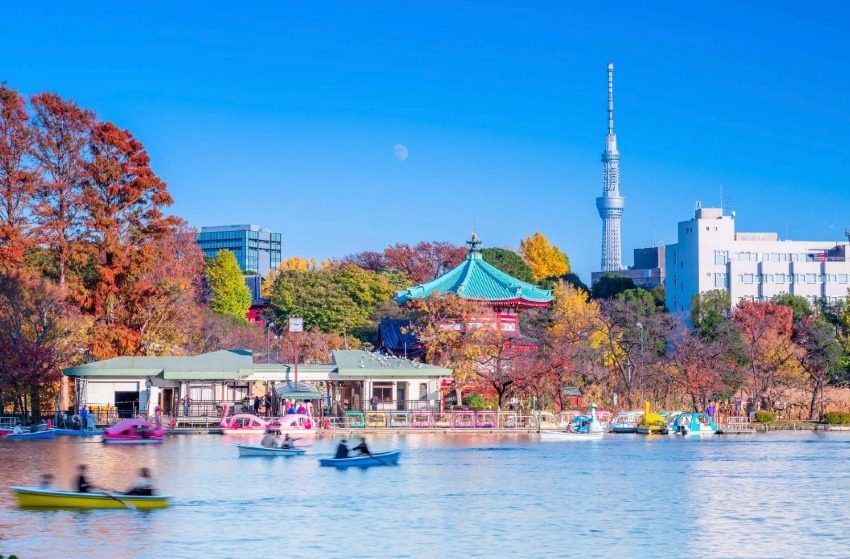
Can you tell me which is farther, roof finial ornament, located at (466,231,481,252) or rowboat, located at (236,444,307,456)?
roof finial ornament, located at (466,231,481,252)

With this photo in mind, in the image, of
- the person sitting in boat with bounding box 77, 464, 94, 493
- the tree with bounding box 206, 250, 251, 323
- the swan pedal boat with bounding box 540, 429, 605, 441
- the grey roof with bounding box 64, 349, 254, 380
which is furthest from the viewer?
the tree with bounding box 206, 250, 251, 323

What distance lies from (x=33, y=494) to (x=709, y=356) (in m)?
48.6

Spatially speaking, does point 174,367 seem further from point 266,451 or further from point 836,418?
point 836,418

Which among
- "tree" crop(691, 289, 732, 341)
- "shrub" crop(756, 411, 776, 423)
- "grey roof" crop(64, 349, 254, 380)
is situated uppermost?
"tree" crop(691, 289, 732, 341)

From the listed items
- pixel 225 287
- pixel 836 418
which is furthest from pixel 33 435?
pixel 225 287

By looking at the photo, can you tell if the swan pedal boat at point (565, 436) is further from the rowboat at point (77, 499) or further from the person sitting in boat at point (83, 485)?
the person sitting in boat at point (83, 485)

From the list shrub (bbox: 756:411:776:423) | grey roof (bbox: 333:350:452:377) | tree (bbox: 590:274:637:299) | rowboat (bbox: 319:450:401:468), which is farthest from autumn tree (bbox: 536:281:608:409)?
tree (bbox: 590:274:637:299)

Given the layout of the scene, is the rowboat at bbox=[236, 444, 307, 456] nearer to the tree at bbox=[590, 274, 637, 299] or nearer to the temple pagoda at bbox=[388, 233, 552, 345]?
the temple pagoda at bbox=[388, 233, 552, 345]

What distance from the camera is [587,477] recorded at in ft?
144

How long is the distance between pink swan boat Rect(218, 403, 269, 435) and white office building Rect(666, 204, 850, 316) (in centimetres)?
6849

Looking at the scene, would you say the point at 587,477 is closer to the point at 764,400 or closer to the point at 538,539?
the point at 538,539

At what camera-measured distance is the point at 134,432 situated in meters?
55.6

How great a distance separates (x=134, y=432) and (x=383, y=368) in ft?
50.8

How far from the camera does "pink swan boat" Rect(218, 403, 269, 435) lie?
2376 inches
